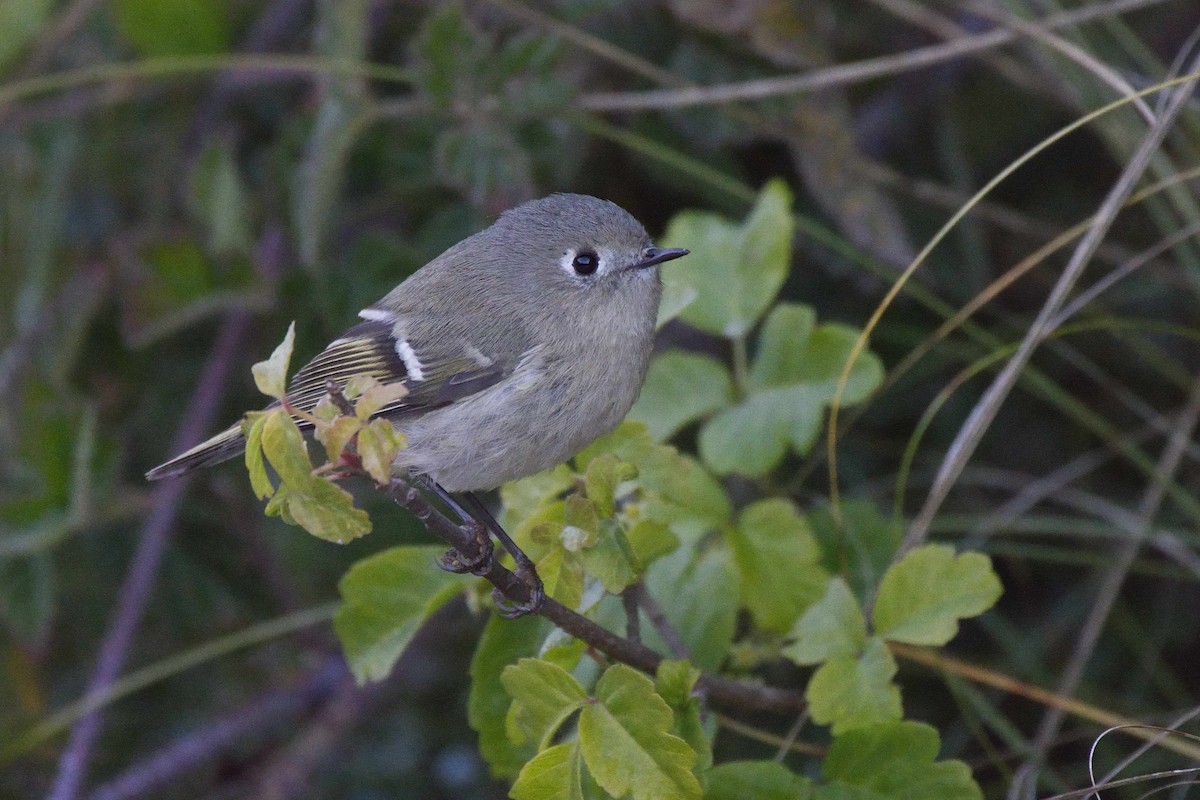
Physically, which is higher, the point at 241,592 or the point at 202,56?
the point at 202,56

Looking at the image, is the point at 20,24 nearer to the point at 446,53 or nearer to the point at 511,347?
the point at 446,53

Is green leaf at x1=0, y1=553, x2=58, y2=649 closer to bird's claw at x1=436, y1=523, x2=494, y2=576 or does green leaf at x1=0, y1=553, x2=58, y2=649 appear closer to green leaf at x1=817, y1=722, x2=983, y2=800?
bird's claw at x1=436, y1=523, x2=494, y2=576

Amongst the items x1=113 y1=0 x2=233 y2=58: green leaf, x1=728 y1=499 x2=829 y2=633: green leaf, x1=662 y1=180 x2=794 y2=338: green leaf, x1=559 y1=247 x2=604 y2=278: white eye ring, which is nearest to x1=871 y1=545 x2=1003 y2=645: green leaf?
x1=728 y1=499 x2=829 y2=633: green leaf

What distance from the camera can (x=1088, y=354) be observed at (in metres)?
2.55

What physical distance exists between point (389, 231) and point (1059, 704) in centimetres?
178

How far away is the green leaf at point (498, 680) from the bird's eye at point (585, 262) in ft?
1.72

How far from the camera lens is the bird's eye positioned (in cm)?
172

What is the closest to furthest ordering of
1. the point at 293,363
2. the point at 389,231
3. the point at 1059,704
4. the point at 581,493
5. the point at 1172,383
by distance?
the point at 581,493 → the point at 1059,704 → the point at 293,363 → the point at 1172,383 → the point at 389,231

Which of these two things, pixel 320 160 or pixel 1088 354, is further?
pixel 1088 354

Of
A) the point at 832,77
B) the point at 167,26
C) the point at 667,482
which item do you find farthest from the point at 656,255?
the point at 167,26

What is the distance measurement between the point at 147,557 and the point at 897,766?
5.18 ft

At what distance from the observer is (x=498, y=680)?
1445 mm

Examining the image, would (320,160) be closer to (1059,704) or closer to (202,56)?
(202,56)

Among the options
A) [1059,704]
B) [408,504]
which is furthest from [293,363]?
[1059,704]
